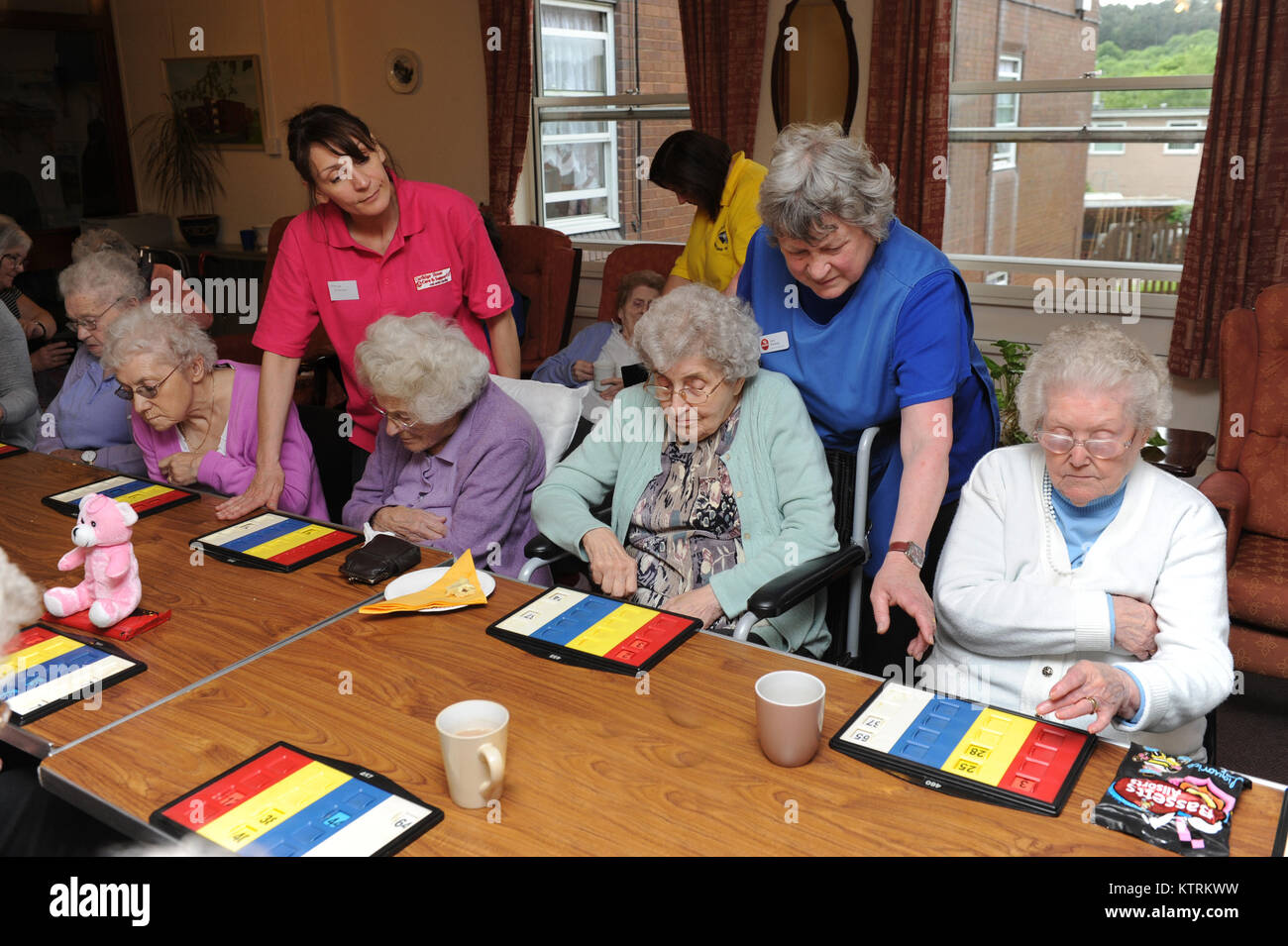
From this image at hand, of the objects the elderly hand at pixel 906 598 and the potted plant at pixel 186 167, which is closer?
the elderly hand at pixel 906 598

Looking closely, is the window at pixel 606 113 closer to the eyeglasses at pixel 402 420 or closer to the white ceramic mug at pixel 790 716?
the eyeglasses at pixel 402 420

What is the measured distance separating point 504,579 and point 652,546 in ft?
1.19

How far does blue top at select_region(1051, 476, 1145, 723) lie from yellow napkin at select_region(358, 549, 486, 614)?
952 millimetres

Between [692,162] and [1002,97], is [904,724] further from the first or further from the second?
[1002,97]

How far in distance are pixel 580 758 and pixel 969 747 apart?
18.9 inches

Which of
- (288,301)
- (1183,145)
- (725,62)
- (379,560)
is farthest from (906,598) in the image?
(725,62)

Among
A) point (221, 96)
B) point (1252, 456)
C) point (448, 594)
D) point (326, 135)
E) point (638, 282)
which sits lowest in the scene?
point (1252, 456)

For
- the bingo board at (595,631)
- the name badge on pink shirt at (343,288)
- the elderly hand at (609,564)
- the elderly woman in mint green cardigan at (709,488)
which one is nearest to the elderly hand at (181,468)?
the name badge on pink shirt at (343,288)

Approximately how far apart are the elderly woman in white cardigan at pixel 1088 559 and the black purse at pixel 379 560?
3.07 feet

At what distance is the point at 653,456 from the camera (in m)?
2.07

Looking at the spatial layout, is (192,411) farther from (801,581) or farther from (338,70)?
(338,70)

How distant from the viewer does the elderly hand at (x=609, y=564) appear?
1.91 metres

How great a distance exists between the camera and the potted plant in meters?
6.81

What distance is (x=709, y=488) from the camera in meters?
2.01
